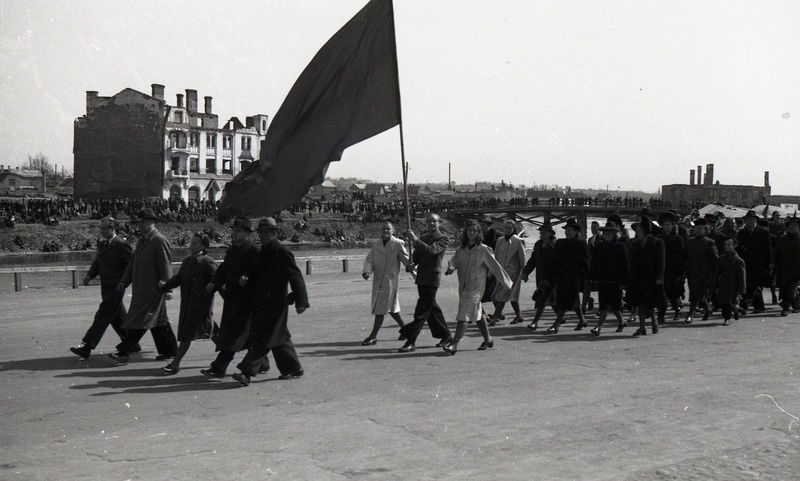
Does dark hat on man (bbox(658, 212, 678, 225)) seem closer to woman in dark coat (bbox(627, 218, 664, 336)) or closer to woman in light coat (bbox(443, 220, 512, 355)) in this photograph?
woman in dark coat (bbox(627, 218, 664, 336))

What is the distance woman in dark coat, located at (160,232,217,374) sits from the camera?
27.4 feet

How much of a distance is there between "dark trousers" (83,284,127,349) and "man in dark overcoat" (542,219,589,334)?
18.8ft

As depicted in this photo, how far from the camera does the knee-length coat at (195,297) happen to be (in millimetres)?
8344

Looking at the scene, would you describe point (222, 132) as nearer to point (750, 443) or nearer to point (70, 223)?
point (70, 223)

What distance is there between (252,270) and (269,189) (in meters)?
2.06

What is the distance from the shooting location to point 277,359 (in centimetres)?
787

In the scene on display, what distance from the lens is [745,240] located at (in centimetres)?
1448

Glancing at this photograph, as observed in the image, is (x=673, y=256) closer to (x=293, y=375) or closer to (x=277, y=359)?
(x=293, y=375)

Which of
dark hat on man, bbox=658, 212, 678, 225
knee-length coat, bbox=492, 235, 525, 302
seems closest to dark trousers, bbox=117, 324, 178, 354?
knee-length coat, bbox=492, 235, 525, 302

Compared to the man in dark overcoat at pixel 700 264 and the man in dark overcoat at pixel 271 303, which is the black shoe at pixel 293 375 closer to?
the man in dark overcoat at pixel 271 303

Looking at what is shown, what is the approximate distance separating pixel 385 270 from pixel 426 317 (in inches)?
35.7

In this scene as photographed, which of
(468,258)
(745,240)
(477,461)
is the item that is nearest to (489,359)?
(468,258)

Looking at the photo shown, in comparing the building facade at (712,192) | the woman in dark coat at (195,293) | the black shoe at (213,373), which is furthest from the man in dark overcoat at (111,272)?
the building facade at (712,192)

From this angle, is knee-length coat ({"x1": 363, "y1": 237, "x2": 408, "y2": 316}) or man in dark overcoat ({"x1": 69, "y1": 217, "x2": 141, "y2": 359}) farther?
knee-length coat ({"x1": 363, "y1": 237, "x2": 408, "y2": 316})
